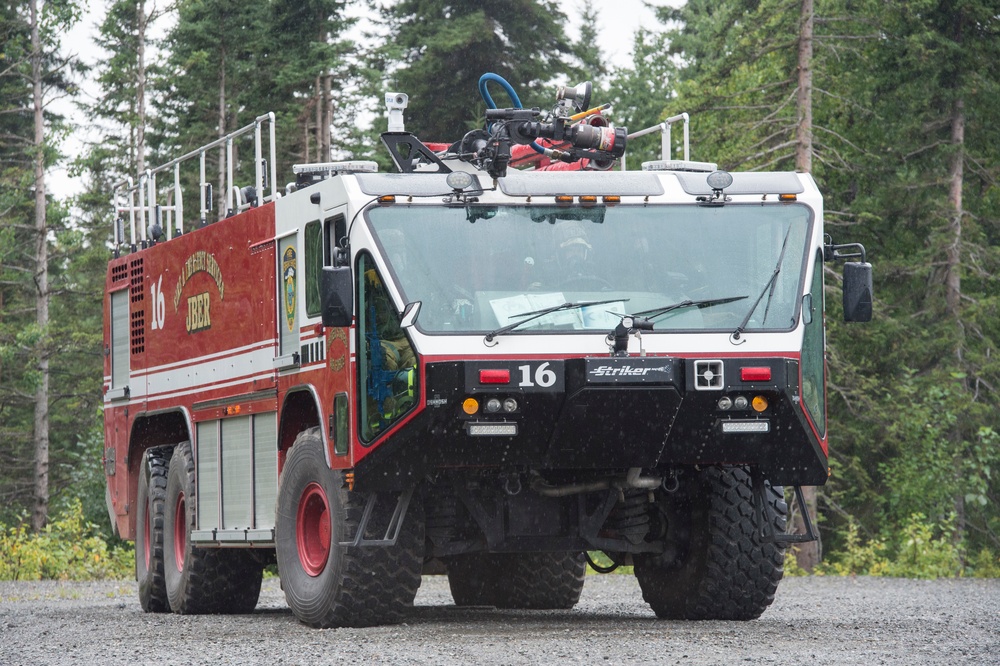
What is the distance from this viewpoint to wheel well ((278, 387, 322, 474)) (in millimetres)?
11836

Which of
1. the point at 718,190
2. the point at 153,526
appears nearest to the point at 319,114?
the point at 153,526

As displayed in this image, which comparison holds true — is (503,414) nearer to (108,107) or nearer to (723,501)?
(723,501)

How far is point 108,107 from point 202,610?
1135 inches

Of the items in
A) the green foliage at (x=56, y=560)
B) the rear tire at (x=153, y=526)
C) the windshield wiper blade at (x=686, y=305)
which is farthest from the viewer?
the green foliage at (x=56, y=560)

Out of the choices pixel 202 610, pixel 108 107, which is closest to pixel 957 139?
pixel 108 107

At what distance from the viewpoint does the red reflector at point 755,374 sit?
10.4m

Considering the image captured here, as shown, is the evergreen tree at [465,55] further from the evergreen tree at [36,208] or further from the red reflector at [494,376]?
the red reflector at [494,376]

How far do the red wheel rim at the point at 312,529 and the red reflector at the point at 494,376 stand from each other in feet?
5.98

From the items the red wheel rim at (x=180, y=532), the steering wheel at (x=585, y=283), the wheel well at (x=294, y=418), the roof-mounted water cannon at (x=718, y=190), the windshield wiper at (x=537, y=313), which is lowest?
the red wheel rim at (x=180, y=532)

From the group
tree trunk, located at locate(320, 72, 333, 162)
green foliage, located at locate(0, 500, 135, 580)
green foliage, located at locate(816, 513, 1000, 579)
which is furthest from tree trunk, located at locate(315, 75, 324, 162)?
green foliage, located at locate(816, 513, 1000, 579)

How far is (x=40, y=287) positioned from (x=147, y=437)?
66.1ft

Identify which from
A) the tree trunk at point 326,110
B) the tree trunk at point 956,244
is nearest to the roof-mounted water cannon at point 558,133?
the tree trunk at point 956,244

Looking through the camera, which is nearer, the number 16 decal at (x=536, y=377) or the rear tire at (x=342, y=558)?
the number 16 decal at (x=536, y=377)

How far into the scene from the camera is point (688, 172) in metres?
11.5
